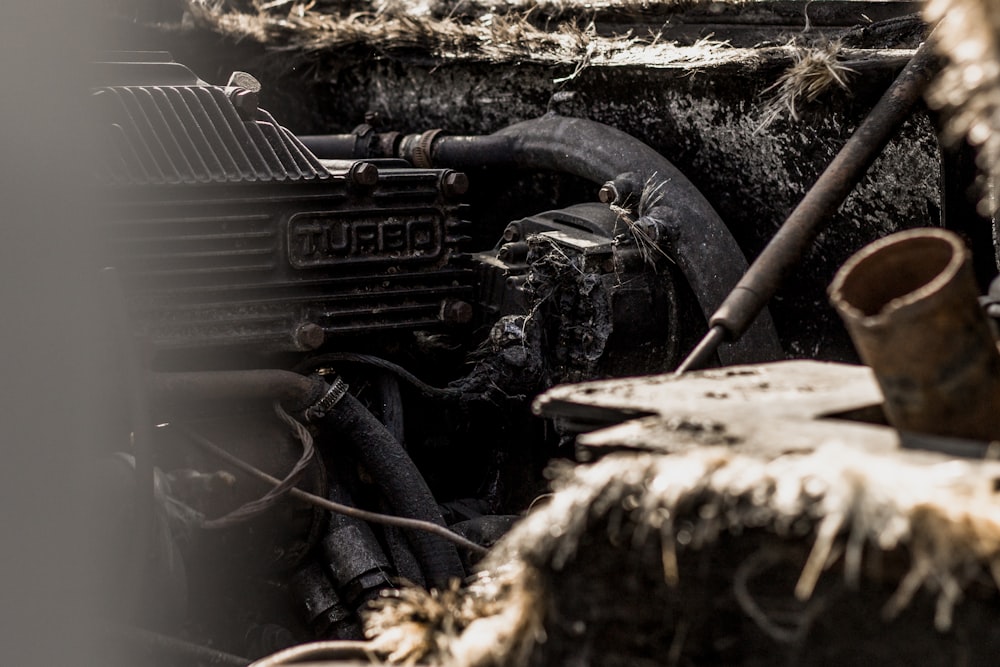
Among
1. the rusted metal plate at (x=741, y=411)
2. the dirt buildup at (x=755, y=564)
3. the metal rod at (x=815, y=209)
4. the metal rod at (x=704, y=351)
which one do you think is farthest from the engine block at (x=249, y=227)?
the dirt buildup at (x=755, y=564)

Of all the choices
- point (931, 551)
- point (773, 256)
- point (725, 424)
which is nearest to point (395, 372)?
point (773, 256)

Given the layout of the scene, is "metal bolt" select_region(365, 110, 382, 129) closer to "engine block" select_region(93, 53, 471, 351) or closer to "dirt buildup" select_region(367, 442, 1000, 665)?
"engine block" select_region(93, 53, 471, 351)

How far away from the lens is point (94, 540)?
82.0 inches

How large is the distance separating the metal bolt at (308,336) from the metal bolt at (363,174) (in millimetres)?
387

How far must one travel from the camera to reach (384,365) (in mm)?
3285

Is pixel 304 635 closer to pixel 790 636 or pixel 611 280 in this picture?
pixel 611 280

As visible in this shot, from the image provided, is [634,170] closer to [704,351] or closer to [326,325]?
[326,325]

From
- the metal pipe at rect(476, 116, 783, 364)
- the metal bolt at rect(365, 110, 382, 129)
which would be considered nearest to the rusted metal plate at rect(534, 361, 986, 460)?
the metal pipe at rect(476, 116, 783, 364)

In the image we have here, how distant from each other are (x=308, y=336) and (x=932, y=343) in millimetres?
1924

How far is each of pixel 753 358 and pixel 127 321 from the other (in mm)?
1454

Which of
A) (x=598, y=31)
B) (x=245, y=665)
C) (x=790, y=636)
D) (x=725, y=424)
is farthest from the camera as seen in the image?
(x=598, y=31)

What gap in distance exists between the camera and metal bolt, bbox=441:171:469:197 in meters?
3.29

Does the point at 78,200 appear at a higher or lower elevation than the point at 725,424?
higher

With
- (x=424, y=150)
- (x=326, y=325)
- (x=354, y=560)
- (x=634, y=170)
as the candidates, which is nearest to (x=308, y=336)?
(x=326, y=325)
